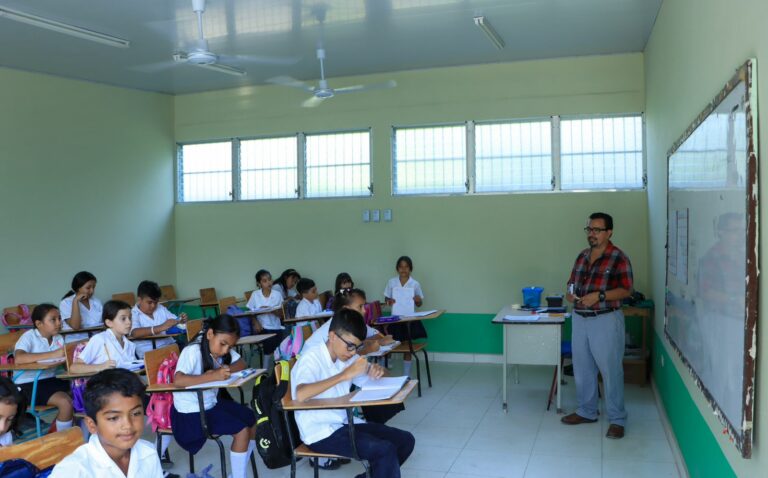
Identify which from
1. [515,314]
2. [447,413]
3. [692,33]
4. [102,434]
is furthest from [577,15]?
[102,434]

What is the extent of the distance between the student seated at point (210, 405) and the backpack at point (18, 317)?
11.9 feet

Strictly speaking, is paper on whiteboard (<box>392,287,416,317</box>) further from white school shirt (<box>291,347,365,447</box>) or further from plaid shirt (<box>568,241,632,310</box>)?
white school shirt (<box>291,347,365,447</box>)

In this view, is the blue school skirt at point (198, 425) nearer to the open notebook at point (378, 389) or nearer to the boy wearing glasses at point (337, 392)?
the boy wearing glasses at point (337, 392)

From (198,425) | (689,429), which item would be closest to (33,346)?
(198,425)

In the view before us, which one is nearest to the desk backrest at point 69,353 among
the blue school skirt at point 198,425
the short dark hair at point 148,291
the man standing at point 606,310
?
the blue school skirt at point 198,425

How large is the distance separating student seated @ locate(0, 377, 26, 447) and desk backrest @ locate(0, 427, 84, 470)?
0.31 meters

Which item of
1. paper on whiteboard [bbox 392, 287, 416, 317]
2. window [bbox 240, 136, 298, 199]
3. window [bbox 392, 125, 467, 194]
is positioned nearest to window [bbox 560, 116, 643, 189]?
window [bbox 392, 125, 467, 194]

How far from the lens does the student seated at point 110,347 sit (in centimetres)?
418

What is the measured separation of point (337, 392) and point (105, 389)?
4.42ft

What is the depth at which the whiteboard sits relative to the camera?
2109mm

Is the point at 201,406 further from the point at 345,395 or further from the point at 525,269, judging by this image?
the point at 525,269

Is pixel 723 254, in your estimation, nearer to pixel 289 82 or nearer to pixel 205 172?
pixel 289 82

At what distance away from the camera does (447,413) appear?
18.0 feet

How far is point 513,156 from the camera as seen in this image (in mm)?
7387
